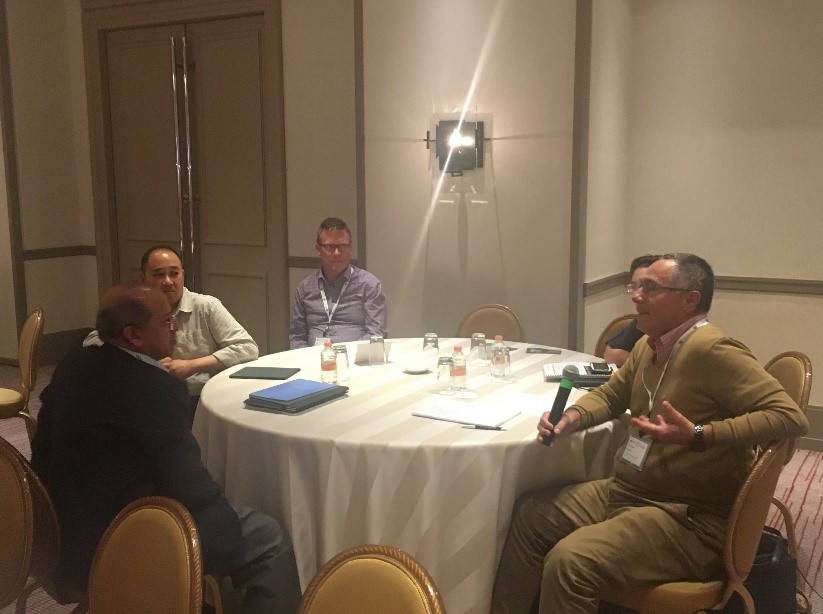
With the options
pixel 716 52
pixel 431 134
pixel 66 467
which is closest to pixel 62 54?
pixel 431 134

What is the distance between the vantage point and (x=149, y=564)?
5.08 feet

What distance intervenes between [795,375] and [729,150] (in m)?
2.31

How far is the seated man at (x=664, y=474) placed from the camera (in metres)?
2.00

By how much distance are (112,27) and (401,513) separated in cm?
517

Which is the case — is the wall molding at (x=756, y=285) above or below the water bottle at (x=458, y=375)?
above

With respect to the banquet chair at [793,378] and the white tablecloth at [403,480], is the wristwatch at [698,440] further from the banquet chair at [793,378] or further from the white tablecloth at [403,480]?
the banquet chair at [793,378]

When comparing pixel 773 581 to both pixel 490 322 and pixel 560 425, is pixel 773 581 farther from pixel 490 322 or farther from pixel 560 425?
pixel 490 322

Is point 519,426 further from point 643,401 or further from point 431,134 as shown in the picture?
point 431,134

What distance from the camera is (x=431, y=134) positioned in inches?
181

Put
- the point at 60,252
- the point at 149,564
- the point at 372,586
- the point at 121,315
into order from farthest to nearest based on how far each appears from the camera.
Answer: the point at 60,252 < the point at 121,315 < the point at 149,564 < the point at 372,586

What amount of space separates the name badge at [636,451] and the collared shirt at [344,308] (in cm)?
199

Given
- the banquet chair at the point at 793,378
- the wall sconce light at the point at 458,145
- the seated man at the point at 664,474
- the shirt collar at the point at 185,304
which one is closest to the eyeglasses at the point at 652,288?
the seated man at the point at 664,474

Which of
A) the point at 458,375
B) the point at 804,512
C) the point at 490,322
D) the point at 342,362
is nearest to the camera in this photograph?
the point at 458,375

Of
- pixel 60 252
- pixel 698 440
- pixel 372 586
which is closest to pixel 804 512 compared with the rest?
pixel 698 440
